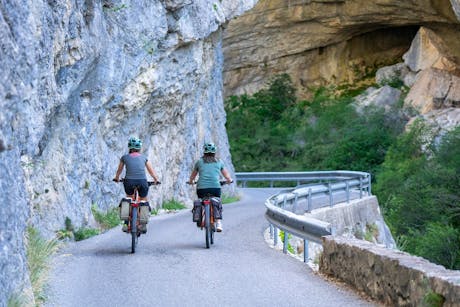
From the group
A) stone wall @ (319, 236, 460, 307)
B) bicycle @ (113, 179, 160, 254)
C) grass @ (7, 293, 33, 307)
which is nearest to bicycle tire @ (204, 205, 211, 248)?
bicycle @ (113, 179, 160, 254)

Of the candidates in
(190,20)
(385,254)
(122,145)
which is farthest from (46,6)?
(190,20)

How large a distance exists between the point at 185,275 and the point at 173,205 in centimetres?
1495

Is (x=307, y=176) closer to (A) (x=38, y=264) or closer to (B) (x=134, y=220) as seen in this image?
(B) (x=134, y=220)

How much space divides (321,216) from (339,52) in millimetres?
36357

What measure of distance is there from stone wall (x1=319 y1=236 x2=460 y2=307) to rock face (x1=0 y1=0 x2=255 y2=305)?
11.8 feet

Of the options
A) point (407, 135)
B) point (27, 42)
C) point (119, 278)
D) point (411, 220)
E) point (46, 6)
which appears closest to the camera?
point (27, 42)

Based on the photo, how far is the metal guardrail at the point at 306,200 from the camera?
516 inches

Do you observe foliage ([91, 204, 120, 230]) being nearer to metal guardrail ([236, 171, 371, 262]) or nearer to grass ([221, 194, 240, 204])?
metal guardrail ([236, 171, 371, 262])

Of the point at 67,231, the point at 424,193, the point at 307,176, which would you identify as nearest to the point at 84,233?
the point at 67,231

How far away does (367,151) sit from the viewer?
4834 cm

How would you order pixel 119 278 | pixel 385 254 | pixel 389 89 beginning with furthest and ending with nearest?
1. pixel 389 89
2. pixel 119 278
3. pixel 385 254

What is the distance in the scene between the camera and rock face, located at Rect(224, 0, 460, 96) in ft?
162

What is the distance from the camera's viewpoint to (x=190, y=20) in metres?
26.3

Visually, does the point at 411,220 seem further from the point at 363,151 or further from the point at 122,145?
the point at 122,145
